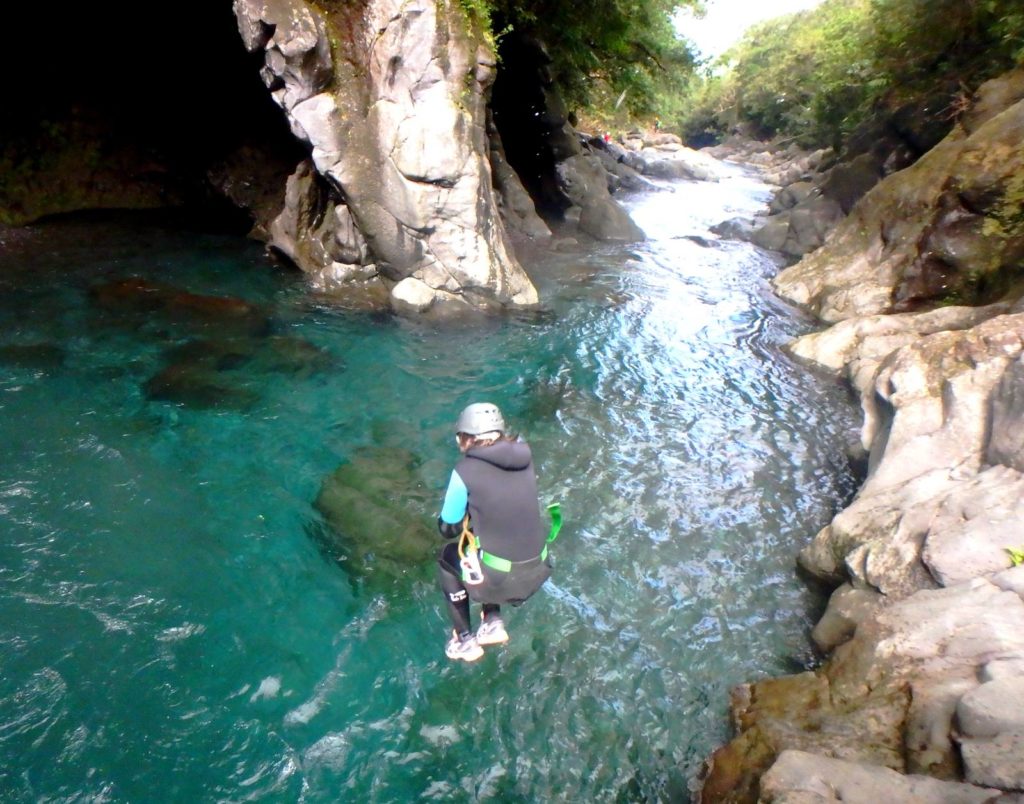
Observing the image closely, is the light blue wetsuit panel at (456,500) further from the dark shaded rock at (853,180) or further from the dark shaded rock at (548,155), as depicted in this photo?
the dark shaded rock at (853,180)

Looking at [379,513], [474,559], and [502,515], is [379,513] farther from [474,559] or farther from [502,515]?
[502,515]

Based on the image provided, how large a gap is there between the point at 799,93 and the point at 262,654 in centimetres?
4940

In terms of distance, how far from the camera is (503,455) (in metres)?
4.37

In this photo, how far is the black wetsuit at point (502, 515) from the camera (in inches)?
173

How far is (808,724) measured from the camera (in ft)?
14.3

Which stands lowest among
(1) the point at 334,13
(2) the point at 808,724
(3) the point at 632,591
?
(3) the point at 632,591

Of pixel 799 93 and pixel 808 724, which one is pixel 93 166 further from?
pixel 799 93

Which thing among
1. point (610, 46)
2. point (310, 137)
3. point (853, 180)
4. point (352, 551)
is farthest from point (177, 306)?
point (853, 180)

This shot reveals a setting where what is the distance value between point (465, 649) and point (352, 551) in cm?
195

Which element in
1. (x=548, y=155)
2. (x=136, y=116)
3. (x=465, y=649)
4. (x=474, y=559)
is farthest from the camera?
(x=548, y=155)

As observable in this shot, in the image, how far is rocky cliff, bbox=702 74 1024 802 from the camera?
3520 millimetres

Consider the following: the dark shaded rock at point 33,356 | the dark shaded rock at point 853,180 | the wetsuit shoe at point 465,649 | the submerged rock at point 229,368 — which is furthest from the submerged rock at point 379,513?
the dark shaded rock at point 853,180

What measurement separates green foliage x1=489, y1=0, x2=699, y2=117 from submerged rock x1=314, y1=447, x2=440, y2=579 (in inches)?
516

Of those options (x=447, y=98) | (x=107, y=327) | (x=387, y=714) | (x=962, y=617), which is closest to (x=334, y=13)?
(x=447, y=98)
